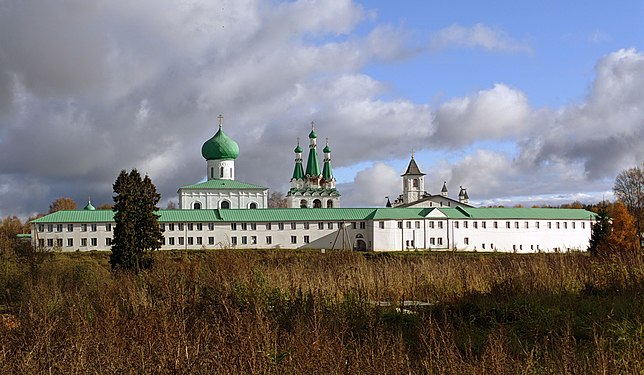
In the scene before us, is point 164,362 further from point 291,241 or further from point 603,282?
point 291,241

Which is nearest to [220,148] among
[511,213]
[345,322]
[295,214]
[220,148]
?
[220,148]

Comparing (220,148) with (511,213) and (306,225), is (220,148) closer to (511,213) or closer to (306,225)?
(306,225)

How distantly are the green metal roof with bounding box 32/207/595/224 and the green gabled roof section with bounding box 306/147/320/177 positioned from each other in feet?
51.1

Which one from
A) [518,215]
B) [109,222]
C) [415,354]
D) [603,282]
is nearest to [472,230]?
[518,215]

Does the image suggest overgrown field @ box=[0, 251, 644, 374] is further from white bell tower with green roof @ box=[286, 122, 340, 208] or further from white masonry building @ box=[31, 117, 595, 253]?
white bell tower with green roof @ box=[286, 122, 340, 208]

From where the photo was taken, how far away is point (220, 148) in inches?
2574

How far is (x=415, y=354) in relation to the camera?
7.80 metres

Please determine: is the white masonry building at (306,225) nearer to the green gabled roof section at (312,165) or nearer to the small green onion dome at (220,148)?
the small green onion dome at (220,148)

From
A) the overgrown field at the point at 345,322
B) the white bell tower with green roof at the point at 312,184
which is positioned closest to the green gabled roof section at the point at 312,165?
the white bell tower with green roof at the point at 312,184

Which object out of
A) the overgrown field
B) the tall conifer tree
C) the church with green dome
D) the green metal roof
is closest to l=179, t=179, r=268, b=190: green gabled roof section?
the church with green dome

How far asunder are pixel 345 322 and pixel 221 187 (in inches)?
2230

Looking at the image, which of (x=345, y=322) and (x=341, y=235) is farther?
(x=341, y=235)

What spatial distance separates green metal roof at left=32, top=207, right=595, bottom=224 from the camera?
→ 5772 cm

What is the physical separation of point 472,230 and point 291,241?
16043 mm
